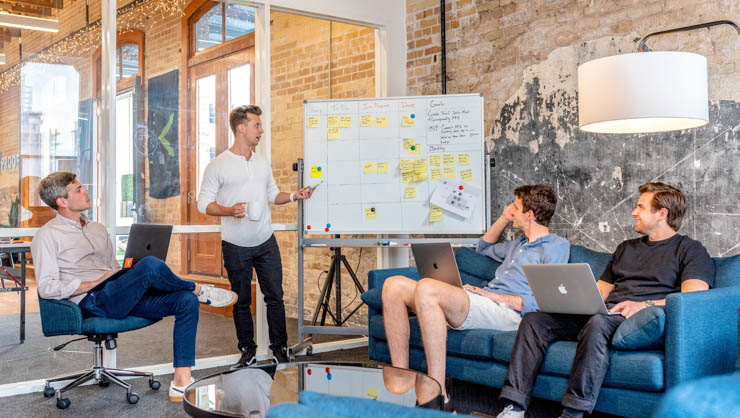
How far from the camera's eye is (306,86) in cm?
581

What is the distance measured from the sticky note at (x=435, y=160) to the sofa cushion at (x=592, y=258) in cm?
123

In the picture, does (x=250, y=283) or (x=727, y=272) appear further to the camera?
(x=250, y=283)

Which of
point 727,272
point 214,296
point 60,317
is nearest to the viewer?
point 727,272

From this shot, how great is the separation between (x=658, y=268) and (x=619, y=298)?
0.24 meters

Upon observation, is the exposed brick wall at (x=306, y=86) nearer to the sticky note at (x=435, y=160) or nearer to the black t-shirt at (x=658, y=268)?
the sticky note at (x=435, y=160)

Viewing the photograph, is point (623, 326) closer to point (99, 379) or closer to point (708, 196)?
point (708, 196)

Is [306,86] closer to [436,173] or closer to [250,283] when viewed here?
[436,173]

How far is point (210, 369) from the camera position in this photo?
192 inches

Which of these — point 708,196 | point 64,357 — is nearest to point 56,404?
point 64,357

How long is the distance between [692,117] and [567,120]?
160cm

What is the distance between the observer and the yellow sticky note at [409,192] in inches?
200

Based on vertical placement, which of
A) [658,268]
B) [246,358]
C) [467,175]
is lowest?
[246,358]

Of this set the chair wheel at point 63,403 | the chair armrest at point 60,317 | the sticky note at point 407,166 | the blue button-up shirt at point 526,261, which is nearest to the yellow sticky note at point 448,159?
the sticky note at point 407,166

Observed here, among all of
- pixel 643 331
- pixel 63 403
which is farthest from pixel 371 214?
pixel 643 331
